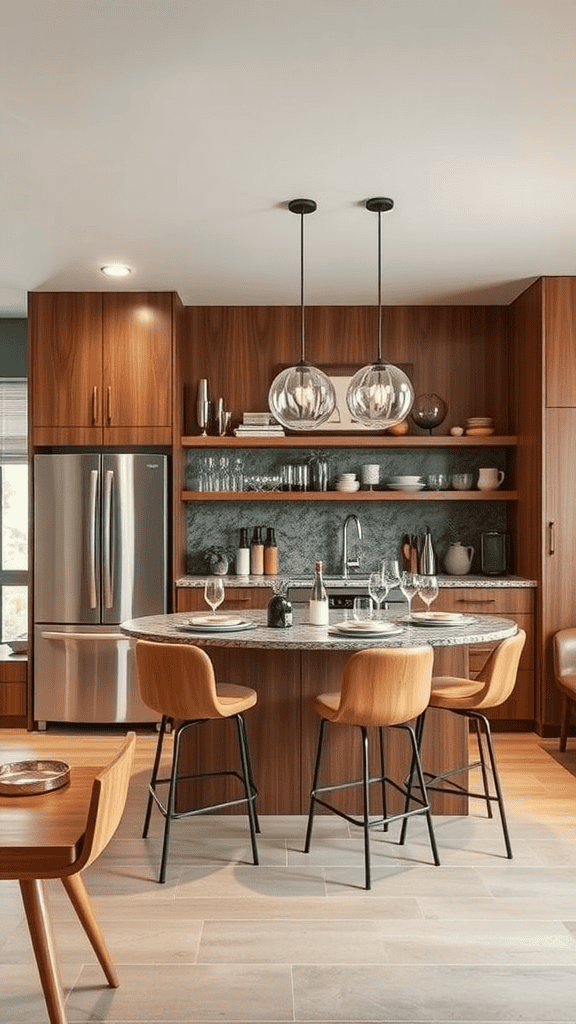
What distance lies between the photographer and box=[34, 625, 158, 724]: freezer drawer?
533cm

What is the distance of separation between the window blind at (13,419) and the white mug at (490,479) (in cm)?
299

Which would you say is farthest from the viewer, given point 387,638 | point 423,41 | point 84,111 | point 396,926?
point 387,638

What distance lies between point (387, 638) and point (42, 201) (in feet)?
7.75

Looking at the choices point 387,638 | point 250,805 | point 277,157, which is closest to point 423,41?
point 277,157

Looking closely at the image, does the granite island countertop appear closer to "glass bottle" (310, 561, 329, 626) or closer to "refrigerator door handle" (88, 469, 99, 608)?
"refrigerator door handle" (88, 469, 99, 608)

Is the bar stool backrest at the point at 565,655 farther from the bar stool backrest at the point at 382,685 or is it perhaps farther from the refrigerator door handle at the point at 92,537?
the refrigerator door handle at the point at 92,537

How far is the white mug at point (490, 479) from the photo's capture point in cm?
577

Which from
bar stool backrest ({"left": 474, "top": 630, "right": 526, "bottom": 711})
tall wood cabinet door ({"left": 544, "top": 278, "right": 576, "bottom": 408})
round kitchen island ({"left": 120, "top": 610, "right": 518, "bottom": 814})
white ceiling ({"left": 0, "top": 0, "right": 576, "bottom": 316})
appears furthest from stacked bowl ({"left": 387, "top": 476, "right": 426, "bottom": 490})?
bar stool backrest ({"left": 474, "top": 630, "right": 526, "bottom": 711})

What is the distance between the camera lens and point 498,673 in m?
3.38

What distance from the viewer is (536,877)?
3.17 m

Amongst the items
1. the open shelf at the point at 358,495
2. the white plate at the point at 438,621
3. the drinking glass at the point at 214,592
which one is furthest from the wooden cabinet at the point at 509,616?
the drinking glass at the point at 214,592

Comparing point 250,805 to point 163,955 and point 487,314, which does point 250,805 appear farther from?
point 487,314

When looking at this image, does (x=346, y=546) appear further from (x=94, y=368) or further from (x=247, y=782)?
(x=247, y=782)

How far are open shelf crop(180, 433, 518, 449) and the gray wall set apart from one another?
131 cm
